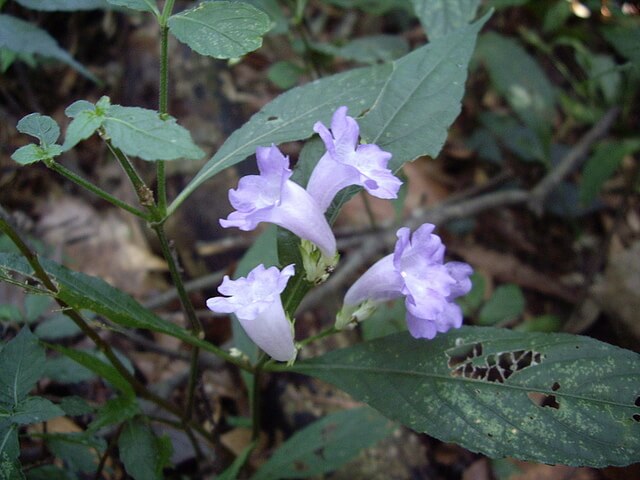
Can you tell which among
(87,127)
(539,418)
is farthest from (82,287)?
(539,418)

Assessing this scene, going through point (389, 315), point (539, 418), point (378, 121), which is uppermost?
point (378, 121)

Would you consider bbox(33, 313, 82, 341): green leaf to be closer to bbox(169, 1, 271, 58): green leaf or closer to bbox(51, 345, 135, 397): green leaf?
bbox(51, 345, 135, 397): green leaf

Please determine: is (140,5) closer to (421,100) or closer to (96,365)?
(421,100)

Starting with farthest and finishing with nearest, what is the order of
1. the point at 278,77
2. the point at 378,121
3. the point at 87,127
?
the point at 278,77 → the point at 378,121 → the point at 87,127

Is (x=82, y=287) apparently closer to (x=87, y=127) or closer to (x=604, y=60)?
(x=87, y=127)

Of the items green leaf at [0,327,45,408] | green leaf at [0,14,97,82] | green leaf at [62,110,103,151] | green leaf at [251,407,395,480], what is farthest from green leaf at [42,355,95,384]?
green leaf at [0,14,97,82]

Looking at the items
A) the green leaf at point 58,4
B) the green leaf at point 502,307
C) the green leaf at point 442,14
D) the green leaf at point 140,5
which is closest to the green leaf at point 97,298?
the green leaf at point 140,5
